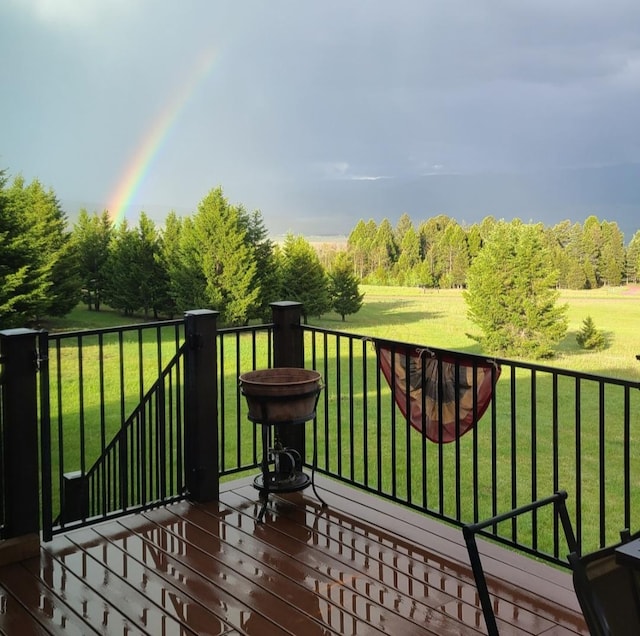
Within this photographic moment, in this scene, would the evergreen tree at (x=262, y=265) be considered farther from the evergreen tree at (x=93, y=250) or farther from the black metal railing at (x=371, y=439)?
the evergreen tree at (x=93, y=250)

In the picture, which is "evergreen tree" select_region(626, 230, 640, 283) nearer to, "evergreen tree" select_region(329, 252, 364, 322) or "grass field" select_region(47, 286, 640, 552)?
"grass field" select_region(47, 286, 640, 552)

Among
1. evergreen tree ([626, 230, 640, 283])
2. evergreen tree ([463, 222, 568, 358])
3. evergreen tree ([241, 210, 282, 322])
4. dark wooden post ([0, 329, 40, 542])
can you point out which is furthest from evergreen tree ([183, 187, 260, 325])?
dark wooden post ([0, 329, 40, 542])

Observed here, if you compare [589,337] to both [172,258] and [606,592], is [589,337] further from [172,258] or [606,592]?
[606,592]

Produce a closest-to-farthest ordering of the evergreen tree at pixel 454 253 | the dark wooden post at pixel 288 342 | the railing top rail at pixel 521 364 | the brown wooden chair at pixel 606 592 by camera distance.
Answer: the brown wooden chair at pixel 606 592
the railing top rail at pixel 521 364
the dark wooden post at pixel 288 342
the evergreen tree at pixel 454 253

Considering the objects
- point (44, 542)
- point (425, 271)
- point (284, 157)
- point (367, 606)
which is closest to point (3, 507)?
point (44, 542)

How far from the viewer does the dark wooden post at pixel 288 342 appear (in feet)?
12.2

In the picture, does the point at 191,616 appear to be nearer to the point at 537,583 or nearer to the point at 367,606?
the point at 367,606

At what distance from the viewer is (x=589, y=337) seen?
945 inches

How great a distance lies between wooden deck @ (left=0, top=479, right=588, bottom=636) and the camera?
2146 mm

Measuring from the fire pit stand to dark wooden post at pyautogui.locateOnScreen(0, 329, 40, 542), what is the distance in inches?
37.8

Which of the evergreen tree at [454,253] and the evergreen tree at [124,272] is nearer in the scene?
the evergreen tree at [124,272]

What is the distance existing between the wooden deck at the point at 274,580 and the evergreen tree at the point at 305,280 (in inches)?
869


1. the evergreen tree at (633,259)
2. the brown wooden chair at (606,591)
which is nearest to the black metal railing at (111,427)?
the brown wooden chair at (606,591)

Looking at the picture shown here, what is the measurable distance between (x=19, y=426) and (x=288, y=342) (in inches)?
60.1
